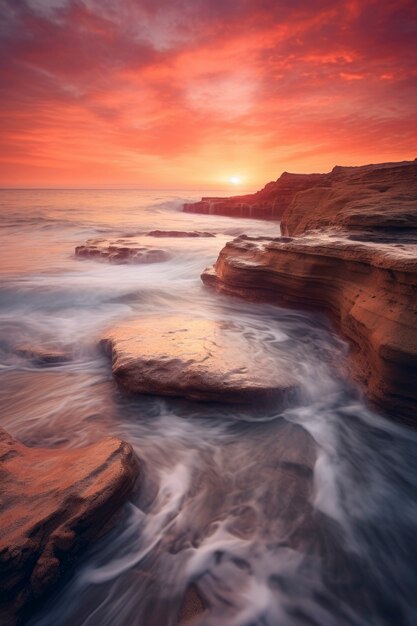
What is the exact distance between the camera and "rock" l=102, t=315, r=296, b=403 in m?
3.64

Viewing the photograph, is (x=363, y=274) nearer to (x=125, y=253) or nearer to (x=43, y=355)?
(x=43, y=355)

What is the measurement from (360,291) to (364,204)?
3537mm

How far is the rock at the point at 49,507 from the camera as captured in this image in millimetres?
1846

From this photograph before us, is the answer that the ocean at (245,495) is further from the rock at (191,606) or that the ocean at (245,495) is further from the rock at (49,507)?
the rock at (49,507)

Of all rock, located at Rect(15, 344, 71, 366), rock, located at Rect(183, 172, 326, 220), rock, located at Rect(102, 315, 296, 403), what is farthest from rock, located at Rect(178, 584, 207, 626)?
rock, located at Rect(183, 172, 326, 220)

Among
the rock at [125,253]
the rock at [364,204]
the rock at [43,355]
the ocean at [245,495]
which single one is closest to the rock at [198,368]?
the ocean at [245,495]

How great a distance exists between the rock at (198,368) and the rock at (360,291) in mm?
1031

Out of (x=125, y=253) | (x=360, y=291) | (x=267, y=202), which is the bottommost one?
(x=125, y=253)


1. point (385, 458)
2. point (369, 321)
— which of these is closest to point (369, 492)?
point (385, 458)

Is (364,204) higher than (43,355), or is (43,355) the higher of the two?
(364,204)

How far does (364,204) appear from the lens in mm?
6922

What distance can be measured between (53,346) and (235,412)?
343 centimetres

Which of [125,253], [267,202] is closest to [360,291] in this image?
[125,253]

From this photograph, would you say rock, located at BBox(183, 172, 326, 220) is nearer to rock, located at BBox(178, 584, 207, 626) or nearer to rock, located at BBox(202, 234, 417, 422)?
rock, located at BBox(202, 234, 417, 422)
